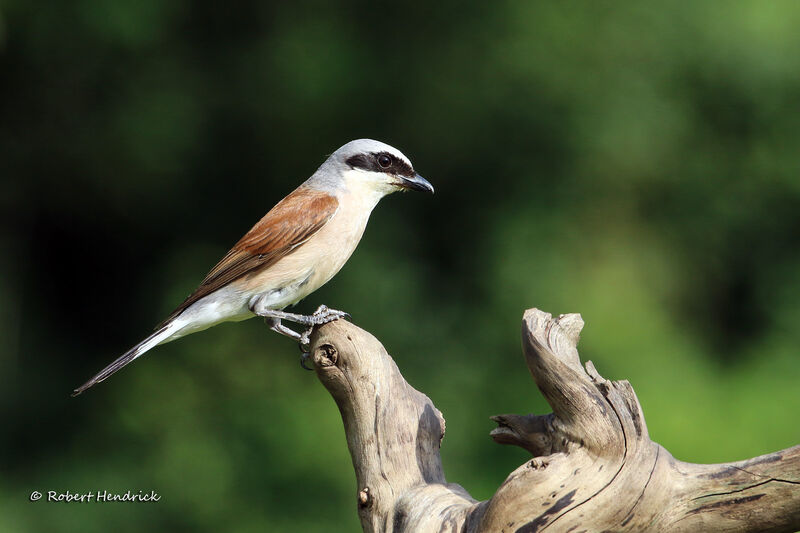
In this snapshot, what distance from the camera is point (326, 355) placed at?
308 cm

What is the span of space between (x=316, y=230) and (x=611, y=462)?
5.72 feet

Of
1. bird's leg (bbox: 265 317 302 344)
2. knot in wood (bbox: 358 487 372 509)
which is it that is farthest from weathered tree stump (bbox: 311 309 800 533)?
bird's leg (bbox: 265 317 302 344)

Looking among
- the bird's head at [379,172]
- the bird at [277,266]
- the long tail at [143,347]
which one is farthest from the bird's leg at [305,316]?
the bird's head at [379,172]

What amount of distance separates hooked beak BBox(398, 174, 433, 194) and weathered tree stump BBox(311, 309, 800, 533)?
1.25m

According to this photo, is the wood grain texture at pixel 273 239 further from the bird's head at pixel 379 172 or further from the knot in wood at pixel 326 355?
the knot in wood at pixel 326 355

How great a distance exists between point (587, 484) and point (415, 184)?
187 cm

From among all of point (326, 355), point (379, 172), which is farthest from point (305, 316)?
point (379, 172)

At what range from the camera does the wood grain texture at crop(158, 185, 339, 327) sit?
371cm

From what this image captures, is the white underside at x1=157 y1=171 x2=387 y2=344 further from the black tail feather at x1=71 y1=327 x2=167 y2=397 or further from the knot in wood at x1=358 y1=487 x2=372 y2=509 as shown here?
the knot in wood at x1=358 y1=487 x2=372 y2=509

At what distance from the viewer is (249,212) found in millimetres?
6309

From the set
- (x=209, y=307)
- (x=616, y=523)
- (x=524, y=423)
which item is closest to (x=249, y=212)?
(x=209, y=307)

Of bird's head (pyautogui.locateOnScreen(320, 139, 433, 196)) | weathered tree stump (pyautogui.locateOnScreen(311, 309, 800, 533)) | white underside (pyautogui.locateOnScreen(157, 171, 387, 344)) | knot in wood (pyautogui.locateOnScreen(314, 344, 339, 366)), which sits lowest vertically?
weathered tree stump (pyautogui.locateOnScreen(311, 309, 800, 533))

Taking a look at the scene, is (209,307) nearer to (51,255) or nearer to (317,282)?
(317,282)

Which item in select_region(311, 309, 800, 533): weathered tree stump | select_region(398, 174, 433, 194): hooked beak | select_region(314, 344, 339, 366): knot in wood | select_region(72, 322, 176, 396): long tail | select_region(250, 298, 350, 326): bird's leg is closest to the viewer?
select_region(311, 309, 800, 533): weathered tree stump
